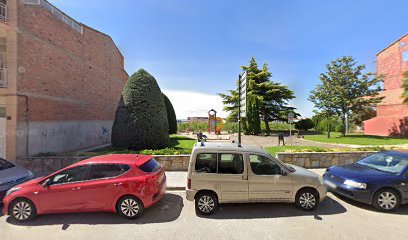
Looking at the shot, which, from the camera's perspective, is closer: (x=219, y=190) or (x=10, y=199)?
(x=10, y=199)

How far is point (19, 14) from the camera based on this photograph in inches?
385

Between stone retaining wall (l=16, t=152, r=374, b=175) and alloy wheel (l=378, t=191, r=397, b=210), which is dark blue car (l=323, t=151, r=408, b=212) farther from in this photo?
stone retaining wall (l=16, t=152, r=374, b=175)

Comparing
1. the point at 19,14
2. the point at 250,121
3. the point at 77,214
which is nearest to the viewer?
the point at 77,214

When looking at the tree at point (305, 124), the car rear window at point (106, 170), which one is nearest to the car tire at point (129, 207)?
the car rear window at point (106, 170)

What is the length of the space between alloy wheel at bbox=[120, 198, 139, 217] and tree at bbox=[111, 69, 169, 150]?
19.1 feet

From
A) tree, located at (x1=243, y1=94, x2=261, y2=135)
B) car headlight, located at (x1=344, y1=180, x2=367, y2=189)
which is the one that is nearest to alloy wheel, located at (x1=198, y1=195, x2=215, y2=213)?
car headlight, located at (x1=344, y1=180, x2=367, y2=189)

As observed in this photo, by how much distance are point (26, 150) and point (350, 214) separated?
43.6ft

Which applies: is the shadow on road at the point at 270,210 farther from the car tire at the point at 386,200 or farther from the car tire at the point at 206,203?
the car tire at the point at 386,200

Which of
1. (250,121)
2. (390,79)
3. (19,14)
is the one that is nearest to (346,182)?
(19,14)

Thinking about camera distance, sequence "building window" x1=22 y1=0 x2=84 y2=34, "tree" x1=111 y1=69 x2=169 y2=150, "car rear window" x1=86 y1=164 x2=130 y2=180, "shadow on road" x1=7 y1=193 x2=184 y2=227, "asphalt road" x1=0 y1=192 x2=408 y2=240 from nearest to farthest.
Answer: "asphalt road" x1=0 y1=192 x2=408 y2=240
"shadow on road" x1=7 y1=193 x2=184 y2=227
"car rear window" x1=86 y1=164 x2=130 y2=180
"tree" x1=111 y1=69 x2=169 y2=150
"building window" x1=22 y1=0 x2=84 y2=34

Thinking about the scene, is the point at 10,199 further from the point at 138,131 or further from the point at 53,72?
the point at 53,72

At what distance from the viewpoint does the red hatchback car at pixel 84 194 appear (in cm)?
473

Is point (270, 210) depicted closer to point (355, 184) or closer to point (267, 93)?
point (355, 184)

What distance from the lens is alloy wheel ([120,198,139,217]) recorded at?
189 inches
